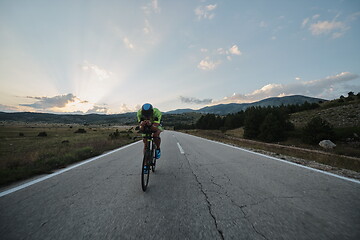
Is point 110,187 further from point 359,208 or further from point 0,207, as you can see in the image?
point 359,208

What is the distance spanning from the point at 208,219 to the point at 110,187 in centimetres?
239

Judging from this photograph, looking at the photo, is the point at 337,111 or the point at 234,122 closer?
the point at 337,111

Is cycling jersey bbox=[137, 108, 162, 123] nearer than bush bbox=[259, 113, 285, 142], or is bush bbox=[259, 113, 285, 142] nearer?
cycling jersey bbox=[137, 108, 162, 123]

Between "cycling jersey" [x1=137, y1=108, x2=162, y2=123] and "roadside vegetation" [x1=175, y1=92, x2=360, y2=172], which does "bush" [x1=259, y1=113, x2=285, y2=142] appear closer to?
"roadside vegetation" [x1=175, y1=92, x2=360, y2=172]

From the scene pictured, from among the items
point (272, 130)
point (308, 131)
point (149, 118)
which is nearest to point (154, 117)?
point (149, 118)

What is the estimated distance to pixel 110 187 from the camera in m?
3.38

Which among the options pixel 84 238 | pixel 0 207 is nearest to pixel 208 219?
pixel 84 238

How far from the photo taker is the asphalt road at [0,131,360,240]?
1857 mm

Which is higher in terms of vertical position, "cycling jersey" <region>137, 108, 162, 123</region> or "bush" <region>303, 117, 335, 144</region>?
"cycling jersey" <region>137, 108, 162, 123</region>

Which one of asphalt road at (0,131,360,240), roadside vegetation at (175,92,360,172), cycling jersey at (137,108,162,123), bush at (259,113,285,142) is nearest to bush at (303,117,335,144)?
roadside vegetation at (175,92,360,172)

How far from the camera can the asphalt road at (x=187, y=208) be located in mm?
1857

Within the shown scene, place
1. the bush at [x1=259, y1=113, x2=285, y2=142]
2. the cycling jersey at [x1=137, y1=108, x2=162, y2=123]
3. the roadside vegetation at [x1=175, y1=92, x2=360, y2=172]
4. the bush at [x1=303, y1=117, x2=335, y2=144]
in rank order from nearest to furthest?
1. the cycling jersey at [x1=137, y1=108, x2=162, y2=123]
2. the roadside vegetation at [x1=175, y1=92, x2=360, y2=172]
3. the bush at [x1=303, y1=117, x2=335, y2=144]
4. the bush at [x1=259, y1=113, x2=285, y2=142]

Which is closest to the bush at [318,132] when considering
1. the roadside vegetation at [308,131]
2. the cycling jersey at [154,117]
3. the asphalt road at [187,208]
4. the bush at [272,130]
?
the roadside vegetation at [308,131]

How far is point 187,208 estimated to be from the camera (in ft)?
8.00
